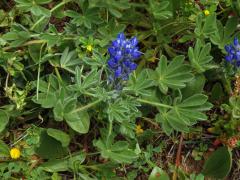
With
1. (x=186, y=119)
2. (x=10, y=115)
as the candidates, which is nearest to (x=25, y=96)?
(x=10, y=115)

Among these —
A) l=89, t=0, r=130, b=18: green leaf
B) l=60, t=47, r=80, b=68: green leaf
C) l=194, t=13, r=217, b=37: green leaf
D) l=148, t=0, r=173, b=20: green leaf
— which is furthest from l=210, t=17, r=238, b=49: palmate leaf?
l=60, t=47, r=80, b=68: green leaf

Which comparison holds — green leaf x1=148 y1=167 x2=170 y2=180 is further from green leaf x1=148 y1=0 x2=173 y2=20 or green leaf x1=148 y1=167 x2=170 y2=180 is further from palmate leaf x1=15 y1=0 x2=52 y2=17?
palmate leaf x1=15 y1=0 x2=52 y2=17

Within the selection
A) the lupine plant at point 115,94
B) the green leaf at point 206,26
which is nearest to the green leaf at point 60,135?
the lupine plant at point 115,94

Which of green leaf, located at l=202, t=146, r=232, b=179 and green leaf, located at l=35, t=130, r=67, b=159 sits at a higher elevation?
green leaf, located at l=35, t=130, r=67, b=159

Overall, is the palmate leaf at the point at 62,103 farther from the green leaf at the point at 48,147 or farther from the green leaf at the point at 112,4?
the green leaf at the point at 112,4

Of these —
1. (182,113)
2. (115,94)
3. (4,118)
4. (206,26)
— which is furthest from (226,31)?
(4,118)

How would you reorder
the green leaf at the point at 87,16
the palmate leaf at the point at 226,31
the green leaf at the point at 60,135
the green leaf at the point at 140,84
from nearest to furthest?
the green leaf at the point at 140,84 < the green leaf at the point at 60,135 < the green leaf at the point at 87,16 < the palmate leaf at the point at 226,31

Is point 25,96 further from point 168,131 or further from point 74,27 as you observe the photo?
point 168,131

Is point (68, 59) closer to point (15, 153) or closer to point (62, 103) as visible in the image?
point (62, 103)
